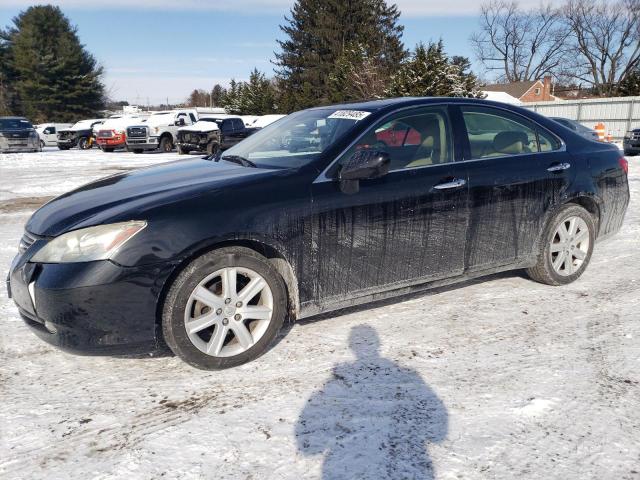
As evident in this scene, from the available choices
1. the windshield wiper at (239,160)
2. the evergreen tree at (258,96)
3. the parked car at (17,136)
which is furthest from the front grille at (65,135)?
the windshield wiper at (239,160)

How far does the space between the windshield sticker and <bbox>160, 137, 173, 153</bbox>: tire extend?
68.2ft

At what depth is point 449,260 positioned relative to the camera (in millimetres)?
3824

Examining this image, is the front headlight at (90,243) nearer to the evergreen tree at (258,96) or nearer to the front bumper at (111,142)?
the front bumper at (111,142)

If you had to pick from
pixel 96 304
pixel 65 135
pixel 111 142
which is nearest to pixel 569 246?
pixel 96 304

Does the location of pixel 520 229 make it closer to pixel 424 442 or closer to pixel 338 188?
pixel 338 188

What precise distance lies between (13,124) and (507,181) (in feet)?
85.6

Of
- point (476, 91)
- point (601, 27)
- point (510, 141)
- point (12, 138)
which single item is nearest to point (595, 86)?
point (601, 27)

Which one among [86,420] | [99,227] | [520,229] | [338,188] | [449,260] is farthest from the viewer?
[520,229]

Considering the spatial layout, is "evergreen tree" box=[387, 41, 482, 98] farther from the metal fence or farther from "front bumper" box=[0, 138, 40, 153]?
"front bumper" box=[0, 138, 40, 153]

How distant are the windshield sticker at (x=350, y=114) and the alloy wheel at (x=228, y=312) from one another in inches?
53.7

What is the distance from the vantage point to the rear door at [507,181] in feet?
12.8

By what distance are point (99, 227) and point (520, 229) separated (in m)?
3.02

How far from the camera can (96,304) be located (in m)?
2.77

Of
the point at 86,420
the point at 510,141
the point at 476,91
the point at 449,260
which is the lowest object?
the point at 86,420
